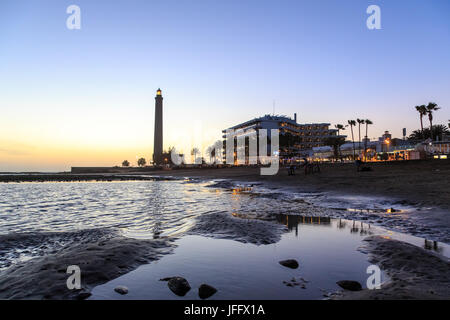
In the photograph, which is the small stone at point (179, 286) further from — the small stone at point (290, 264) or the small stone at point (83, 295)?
the small stone at point (290, 264)

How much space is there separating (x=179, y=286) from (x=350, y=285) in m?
2.93

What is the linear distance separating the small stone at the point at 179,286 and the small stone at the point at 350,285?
2.66 meters

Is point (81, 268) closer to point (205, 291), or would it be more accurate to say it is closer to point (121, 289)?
point (121, 289)

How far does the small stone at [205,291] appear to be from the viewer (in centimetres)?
406

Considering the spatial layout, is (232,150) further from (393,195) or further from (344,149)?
(393,195)

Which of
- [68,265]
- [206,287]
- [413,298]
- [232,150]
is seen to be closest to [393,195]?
[413,298]

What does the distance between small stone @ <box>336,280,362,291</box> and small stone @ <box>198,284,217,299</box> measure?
2.21m

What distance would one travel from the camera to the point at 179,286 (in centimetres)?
427

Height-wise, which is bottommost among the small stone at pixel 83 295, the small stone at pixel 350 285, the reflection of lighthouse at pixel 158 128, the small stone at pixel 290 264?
the small stone at pixel 290 264

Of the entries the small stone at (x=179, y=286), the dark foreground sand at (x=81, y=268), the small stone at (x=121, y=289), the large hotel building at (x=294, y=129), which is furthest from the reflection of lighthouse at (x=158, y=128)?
the small stone at (x=179, y=286)

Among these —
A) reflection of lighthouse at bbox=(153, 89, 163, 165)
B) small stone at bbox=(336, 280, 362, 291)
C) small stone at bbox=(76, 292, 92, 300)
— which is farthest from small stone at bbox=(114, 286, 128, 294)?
reflection of lighthouse at bbox=(153, 89, 163, 165)

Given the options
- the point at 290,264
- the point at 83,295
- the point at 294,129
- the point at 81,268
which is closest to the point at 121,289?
the point at 83,295

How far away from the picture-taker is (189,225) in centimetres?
1008

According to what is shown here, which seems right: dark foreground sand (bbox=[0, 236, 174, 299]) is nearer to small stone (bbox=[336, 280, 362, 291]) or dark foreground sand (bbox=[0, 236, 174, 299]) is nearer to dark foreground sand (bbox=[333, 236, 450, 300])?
small stone (bbox=[336, 280, 362, 291])
